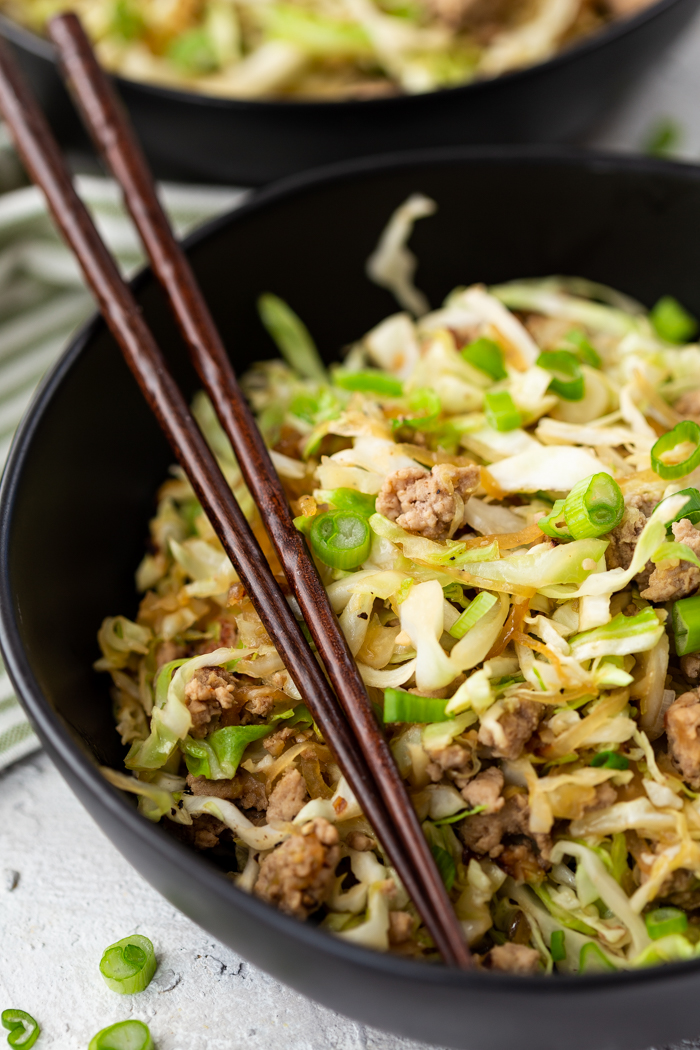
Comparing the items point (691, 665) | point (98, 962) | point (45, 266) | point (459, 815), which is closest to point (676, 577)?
point (691, 665)

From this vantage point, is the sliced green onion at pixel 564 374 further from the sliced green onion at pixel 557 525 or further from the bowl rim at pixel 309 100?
the bowl rim at pixel 309 100

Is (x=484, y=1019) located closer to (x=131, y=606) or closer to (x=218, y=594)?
(x=218, y=594)

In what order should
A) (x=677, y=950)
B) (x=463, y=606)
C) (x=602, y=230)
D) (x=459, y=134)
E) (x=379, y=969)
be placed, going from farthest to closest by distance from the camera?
(x=459, y=134), (x=602, y=230), (x=463, y=606), (x=677, y=950), (x=379, y=969)

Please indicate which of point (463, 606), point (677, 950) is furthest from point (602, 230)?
point (677, 950)

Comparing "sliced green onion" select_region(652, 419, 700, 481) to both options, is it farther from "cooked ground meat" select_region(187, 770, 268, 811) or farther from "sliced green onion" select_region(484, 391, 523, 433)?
"cooked ground meat" select_region(187, 770, 268, 811)

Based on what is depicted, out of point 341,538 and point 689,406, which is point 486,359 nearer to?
point 689,406

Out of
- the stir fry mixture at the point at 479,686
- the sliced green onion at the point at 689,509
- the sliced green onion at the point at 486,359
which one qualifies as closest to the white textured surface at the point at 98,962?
the stir fry mixture at the point at 479,686

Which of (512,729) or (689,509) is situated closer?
(512,729)
